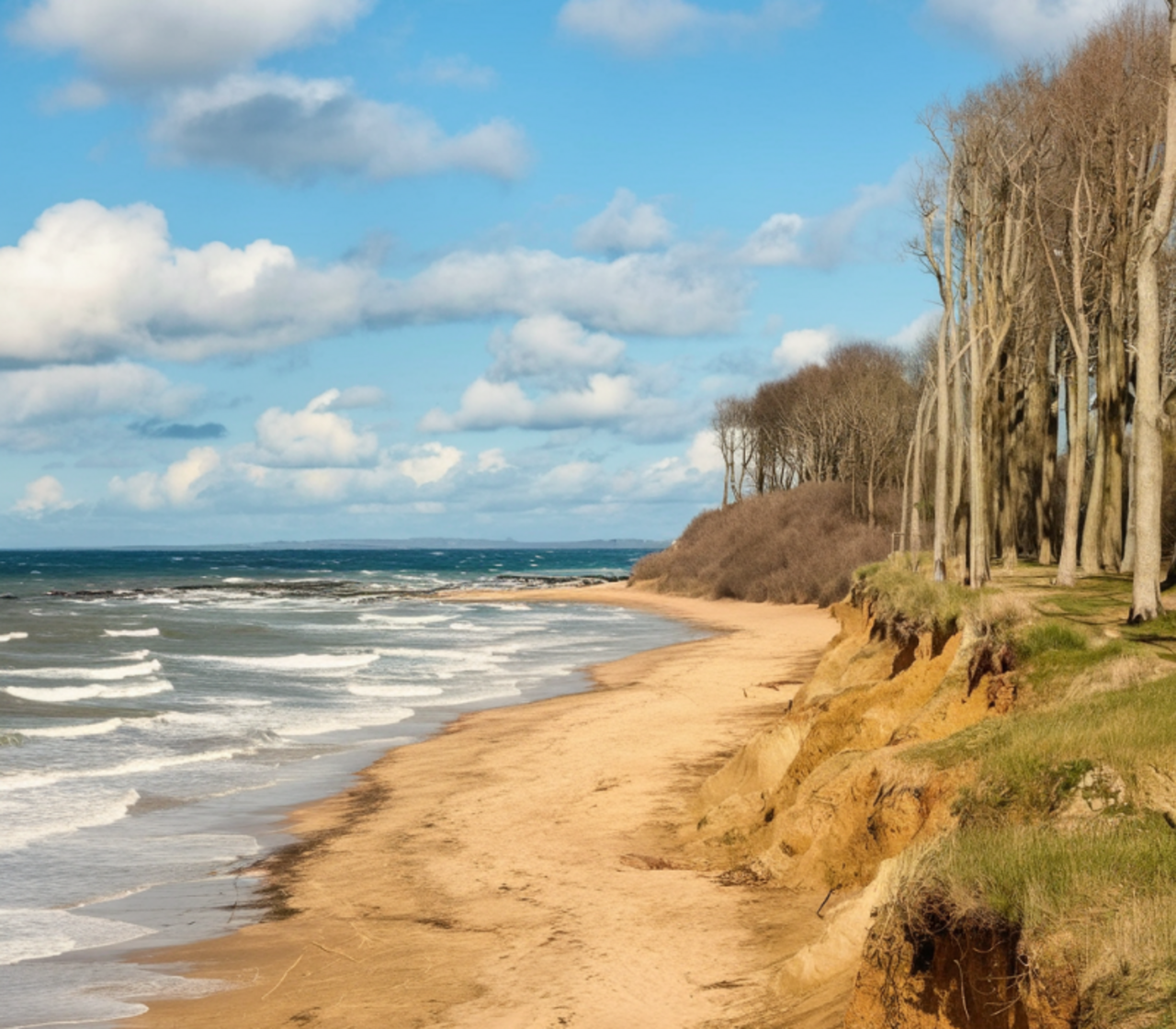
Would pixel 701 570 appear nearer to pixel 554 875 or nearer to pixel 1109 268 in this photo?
pixel 1109 268

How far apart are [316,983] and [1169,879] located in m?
6.84

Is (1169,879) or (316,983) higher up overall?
(1169,879)

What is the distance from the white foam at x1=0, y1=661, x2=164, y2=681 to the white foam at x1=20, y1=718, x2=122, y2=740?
9.00 m

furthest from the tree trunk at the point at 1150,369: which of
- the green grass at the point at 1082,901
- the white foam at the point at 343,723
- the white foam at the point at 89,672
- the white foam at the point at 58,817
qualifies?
the white foam at the point at 89,672

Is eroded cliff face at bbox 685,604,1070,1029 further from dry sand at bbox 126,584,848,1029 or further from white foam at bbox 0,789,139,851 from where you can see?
white foam at bbox 0,789,139,851

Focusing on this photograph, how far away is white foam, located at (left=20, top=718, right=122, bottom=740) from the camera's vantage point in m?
24.2

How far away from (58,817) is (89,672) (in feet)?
65.7

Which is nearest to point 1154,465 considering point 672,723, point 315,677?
point 672,723

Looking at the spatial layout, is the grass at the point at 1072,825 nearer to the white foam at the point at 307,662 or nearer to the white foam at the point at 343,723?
the white foam at the point at 343,723

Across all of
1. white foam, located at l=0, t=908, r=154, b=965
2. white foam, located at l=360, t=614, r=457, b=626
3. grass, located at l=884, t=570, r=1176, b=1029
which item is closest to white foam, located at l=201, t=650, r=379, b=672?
white foam, located at l=360, t=614, r=457, b=626

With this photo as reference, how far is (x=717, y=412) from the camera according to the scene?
314ft

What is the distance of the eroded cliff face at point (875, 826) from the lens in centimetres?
621

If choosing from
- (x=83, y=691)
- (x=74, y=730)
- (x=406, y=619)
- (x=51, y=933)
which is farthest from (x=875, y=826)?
(x=406, y=619)

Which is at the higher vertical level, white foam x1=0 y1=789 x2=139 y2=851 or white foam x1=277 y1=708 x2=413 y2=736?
white foam x1=0 y1=789 x2=139 y2=851
